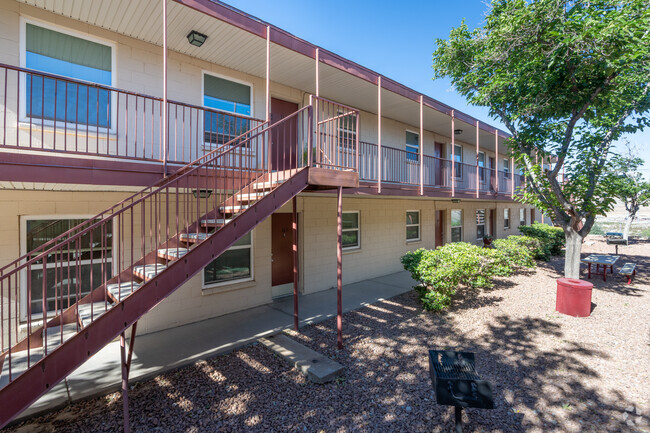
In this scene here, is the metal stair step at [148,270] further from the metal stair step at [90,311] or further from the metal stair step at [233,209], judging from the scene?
the metal stair step at [233,209]

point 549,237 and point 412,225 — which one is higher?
point 412,225

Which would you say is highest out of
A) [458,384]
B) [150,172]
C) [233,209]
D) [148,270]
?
[150,172]

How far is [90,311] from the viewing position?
137 inches

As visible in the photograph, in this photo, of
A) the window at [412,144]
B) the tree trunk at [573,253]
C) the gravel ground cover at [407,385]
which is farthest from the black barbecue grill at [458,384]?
the window at [412,144]

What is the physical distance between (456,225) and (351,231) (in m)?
7.21

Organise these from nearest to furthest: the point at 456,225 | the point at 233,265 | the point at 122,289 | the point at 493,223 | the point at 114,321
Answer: the point at 114,321
the point at 122,289
the point at 233,265
the point at 456,225
the point at 493,223

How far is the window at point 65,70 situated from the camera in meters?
4.78

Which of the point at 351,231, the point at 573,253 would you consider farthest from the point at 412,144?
the point at 573,253

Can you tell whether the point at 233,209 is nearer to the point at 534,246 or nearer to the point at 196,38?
the point at 196,38

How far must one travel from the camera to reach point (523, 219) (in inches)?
819

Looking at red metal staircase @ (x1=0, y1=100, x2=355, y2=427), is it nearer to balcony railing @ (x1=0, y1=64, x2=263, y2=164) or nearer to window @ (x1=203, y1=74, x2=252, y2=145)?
balcony railing @ (x1=0, y1=64, x2=263, y2=164)

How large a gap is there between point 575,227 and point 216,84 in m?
9.43

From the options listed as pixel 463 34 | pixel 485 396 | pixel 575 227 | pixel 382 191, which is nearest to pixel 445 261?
pixel 382 191

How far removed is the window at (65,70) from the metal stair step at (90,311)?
9.23 ft
